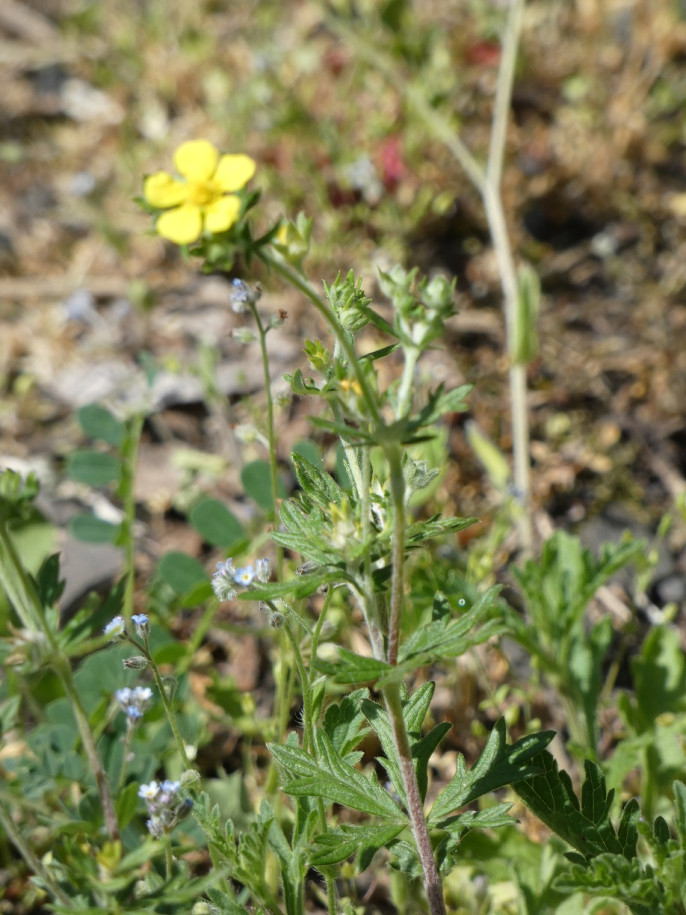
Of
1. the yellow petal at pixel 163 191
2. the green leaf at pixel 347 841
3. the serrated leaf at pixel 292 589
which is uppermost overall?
the yellow petal at pixel 163 191

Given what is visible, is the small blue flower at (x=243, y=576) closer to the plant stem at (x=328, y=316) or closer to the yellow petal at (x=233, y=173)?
the plant stem at (x=328, y=316)

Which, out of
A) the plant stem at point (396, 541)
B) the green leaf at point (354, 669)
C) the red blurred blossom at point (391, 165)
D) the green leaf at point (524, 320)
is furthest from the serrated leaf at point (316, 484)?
the red blurred blossom at point (391, 165)

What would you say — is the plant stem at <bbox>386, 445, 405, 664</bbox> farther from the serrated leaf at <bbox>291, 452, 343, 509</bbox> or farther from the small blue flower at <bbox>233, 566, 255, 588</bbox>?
the small blue flower at <bbox>233, 566, 255, 588</bbox>

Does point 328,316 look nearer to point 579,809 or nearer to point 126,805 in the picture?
point 579,809

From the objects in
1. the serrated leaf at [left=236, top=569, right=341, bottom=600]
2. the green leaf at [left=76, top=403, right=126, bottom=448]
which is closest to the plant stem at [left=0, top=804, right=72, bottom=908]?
the serrated leaf at [left=236, top=569, right=341, bottom=600]

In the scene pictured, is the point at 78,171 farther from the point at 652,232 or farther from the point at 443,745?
the point at 443,745

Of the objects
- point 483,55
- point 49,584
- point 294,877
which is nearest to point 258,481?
point 49,584
